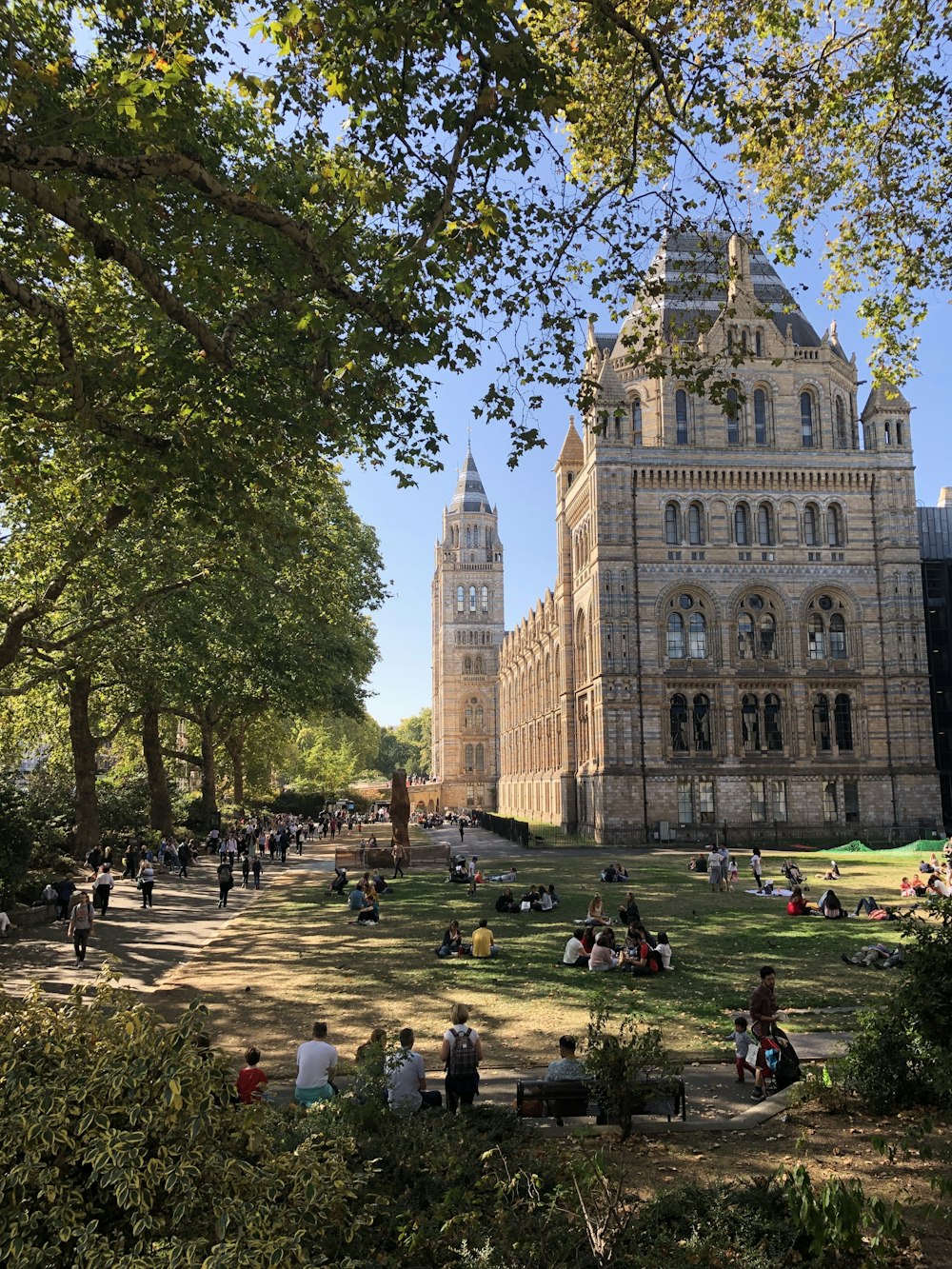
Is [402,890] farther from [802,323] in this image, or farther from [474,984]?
[802,323]

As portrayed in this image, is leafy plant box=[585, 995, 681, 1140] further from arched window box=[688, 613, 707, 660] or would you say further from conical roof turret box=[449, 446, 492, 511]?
conical roof turret box=[449, 446, 492, 511]

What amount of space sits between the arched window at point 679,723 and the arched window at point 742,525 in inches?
353

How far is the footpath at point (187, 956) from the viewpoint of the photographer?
10039 millimetres

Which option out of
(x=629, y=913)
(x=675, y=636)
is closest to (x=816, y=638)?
(x=675, y=636)

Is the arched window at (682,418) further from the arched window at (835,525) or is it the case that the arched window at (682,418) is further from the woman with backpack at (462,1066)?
the woman with backpack at (462,1066)

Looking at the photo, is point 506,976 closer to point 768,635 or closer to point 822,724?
point 768,635

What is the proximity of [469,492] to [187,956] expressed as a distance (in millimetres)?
115592

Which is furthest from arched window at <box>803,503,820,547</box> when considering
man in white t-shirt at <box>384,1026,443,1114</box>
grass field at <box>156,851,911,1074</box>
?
man in white t-shirt at <box>384,1026,443,1114</box>

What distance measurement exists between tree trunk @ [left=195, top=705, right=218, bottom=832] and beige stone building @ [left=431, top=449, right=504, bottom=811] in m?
69.2

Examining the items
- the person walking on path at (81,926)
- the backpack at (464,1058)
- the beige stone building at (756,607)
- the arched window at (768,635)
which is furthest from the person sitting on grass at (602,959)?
the arched window at (768,635)

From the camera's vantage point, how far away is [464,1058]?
32.3 ft

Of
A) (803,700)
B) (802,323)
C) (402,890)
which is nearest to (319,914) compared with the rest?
(402,890)

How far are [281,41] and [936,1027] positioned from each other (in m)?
11.5

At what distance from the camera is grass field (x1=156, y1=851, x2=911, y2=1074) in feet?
44.0
